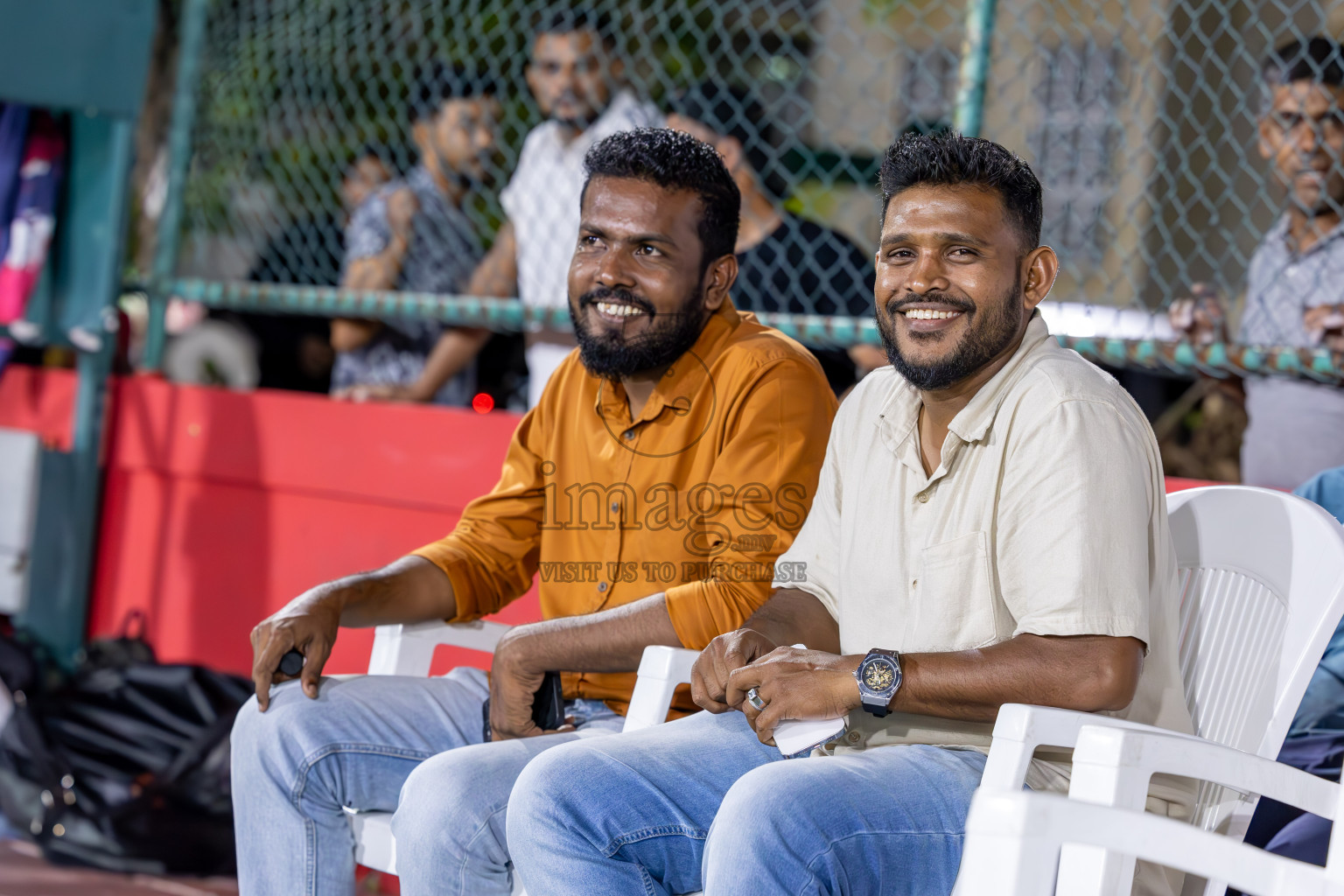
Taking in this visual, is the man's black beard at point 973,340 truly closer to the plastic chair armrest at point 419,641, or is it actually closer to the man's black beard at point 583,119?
the plastic chair armrest at point 419,641

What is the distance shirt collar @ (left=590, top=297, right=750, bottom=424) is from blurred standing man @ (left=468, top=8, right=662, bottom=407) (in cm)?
131

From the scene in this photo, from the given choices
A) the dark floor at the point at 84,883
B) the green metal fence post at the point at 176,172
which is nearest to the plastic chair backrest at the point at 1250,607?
the dark floor at the point at 84,883

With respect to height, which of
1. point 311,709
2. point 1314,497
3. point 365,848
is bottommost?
point 365,848

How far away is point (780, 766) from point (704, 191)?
1171mm

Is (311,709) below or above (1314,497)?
below

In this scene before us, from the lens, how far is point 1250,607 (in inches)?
79.6

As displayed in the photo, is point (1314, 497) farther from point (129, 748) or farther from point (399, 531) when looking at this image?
point (129, 748)

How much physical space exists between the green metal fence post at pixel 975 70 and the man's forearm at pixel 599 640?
1443mm

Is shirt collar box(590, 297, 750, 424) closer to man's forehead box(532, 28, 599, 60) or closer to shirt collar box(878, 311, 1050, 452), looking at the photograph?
shirt collar box(878, 311, 1050, 452)

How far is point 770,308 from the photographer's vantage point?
3607 millimetres

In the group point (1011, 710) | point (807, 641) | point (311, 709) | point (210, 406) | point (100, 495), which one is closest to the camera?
→ point (1011, 710)

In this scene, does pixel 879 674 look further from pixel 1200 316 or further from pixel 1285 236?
pixel 1285 236

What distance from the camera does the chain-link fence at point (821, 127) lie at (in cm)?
323

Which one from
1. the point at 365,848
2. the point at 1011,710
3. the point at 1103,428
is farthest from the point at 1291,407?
the point at 365,848
